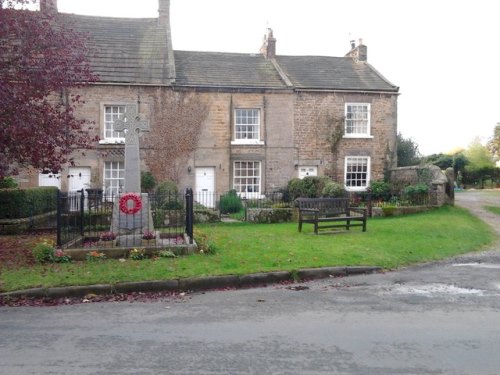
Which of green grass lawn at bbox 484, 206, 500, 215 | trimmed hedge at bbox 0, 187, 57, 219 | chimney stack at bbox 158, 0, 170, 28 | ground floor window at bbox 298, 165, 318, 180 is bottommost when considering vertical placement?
green grass lawn at bbox 484, 206, 500, 215

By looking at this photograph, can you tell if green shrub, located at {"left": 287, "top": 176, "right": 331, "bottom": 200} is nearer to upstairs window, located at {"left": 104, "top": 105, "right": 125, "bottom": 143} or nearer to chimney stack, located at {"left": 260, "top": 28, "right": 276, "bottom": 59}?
upstairs window, located at {"left": 104, "top": 105, "right": 125, "bottom": 143}

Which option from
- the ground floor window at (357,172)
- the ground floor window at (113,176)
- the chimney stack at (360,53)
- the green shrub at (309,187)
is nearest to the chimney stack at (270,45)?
the chimney stack at (360,53)


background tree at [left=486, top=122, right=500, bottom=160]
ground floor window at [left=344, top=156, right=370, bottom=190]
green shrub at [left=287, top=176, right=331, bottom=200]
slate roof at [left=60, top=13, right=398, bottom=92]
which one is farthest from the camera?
background tree at [left=486, top=122, right=500, bottom=160]

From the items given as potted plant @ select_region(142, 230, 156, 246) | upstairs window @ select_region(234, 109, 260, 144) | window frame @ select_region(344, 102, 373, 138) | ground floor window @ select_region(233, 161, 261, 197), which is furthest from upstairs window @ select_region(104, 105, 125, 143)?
potted plant @ select_region(142, 230, 156, 246)

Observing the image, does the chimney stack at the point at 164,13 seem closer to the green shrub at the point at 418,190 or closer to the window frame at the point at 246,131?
the window frame at the point at 246,131

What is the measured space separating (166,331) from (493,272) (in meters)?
7.17

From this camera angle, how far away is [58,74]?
32.2 feet

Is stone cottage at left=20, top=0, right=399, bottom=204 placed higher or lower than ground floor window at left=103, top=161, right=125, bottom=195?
higher

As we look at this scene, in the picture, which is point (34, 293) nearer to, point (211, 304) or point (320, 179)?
point (211, 304)

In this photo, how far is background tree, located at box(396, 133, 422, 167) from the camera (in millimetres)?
32125

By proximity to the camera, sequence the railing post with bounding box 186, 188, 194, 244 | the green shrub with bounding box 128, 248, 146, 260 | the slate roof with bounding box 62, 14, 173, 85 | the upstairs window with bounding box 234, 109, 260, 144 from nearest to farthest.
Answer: the green shrub with bounding box 128, 248, 146, 260 → the railing post with bounding box 186, 188, 194, 244 → the slate roof with bounding box 62, 14, 173, 85 → the upstairs window with bounding box 234, 109, 260, 144

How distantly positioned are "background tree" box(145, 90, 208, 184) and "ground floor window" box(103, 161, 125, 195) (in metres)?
1.53

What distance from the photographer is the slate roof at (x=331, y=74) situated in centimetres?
2606

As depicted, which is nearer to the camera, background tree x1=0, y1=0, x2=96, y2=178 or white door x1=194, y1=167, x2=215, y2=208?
background tree x1=0, y1=0, x2=96, y2=178
